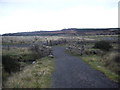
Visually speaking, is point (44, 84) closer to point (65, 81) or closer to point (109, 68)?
point (65, 81)

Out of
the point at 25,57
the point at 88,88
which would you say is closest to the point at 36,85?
the point at 88,88

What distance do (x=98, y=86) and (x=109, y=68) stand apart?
25.7 ft

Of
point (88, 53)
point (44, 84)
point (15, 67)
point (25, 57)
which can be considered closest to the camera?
point (44, 84)

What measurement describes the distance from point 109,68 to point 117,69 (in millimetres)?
2918

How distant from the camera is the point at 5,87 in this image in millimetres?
17109

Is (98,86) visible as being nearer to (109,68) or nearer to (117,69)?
(117,69)

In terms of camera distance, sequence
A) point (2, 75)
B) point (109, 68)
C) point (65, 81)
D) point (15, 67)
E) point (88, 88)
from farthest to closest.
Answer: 1. point (15, 67)
2. point (109, 68)
3. point (2, 75)
4. point (65, 81)
5. point (88, 88)

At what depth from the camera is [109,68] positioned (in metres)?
24.8

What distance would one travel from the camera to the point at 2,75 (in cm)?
2120

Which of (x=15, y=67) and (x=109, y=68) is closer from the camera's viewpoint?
(x=109, y=68)

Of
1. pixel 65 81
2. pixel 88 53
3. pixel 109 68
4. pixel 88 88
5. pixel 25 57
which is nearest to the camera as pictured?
pixel 88 88

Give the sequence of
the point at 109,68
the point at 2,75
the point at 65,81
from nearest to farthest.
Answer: the point at 65,81 < the point at 2,75 < the point at 109,68

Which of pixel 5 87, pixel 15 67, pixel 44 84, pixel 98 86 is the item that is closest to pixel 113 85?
pixel 98 86

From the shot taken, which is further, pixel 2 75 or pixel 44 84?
pixel 2 75
